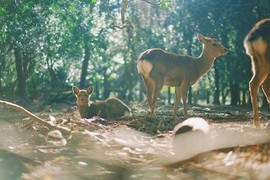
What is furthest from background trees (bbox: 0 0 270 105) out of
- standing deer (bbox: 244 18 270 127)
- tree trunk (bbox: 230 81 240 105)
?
standing deer (bbox: 244 18 270 127)

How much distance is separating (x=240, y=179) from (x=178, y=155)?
128 centimetres

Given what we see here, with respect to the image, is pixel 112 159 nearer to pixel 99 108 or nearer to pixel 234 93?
pixel 99 108

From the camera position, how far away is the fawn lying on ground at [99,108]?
11430 millimetres

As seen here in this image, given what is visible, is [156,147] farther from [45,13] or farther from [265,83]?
[45,13]

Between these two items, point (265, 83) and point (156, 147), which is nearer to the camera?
point (156, 147)

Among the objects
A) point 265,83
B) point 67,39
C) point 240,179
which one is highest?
point 67,39

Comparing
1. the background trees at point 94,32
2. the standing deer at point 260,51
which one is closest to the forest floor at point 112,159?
the standing deer at point 260,51

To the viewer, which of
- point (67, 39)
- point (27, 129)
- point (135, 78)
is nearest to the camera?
point (27, 129)

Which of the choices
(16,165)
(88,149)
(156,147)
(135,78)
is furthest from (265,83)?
(135,78)

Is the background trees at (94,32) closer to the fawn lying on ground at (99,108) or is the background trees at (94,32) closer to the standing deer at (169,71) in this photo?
the standing deer at (169,71)

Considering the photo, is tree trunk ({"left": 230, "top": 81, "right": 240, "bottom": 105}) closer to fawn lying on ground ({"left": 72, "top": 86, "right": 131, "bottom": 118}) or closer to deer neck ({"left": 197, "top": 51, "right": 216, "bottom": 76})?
deer neck ({"left": 197, "top": 51, "right": 216, "bottom": 76})

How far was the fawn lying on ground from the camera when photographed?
11.4 meters

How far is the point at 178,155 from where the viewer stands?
542 cm

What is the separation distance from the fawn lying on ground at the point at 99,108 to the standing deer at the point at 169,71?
2.65 feet
